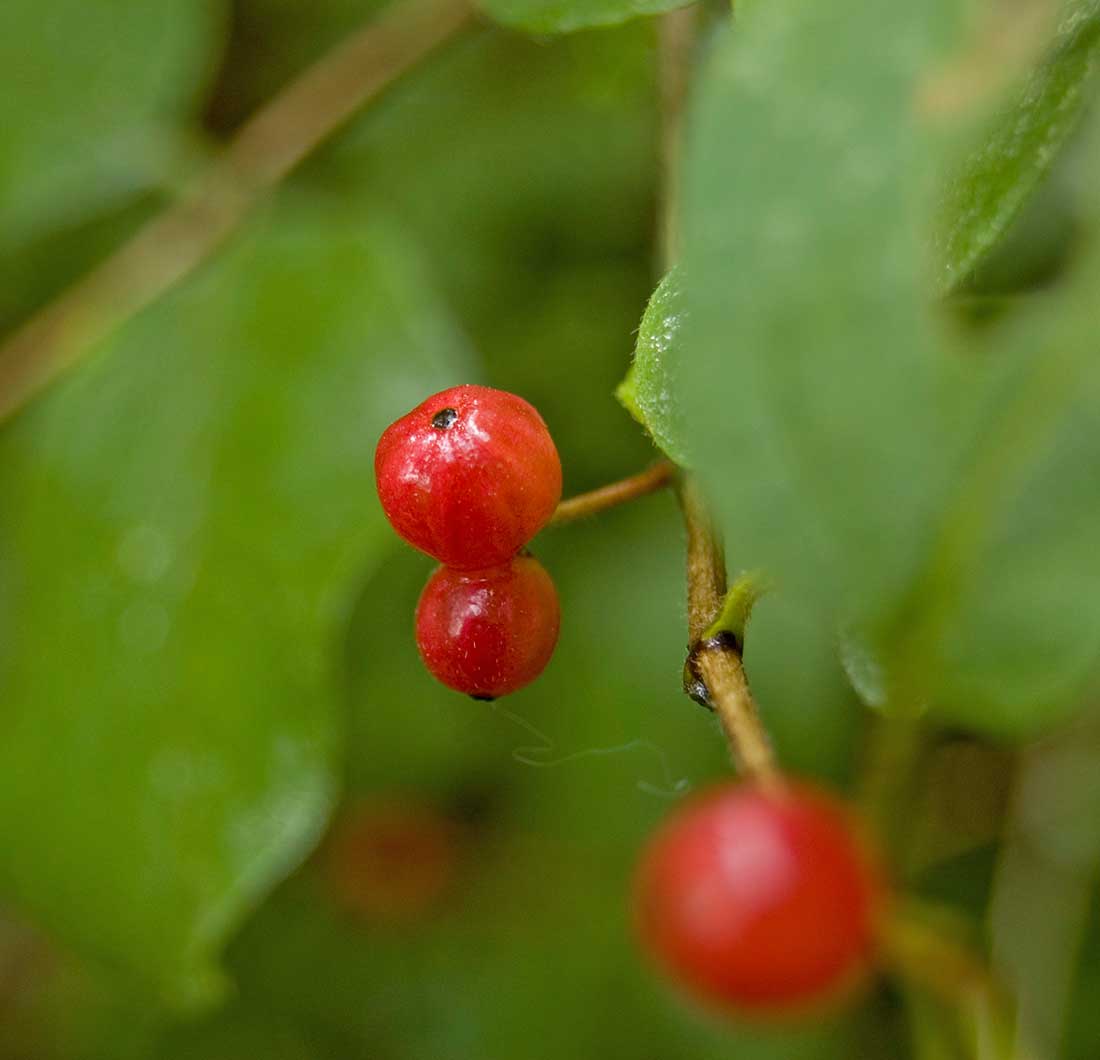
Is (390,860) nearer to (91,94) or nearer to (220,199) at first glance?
(220,199)

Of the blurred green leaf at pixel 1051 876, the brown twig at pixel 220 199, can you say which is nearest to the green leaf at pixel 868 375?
the blurred green leaf at pixel 1051 876

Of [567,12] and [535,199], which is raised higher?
[567,12]

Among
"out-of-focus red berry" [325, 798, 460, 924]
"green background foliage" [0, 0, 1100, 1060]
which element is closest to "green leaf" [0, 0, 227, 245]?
"green background foliage" [0, 0, 1100, 1060]

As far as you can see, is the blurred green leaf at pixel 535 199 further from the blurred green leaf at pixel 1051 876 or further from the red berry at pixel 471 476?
the red berry at pixel 471 476

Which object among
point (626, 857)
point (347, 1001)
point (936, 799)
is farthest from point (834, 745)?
point (347, 1001)

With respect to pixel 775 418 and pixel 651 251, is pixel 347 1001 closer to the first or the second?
pixel 651 251

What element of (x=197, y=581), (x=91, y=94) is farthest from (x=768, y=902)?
(x=91, y=94)
